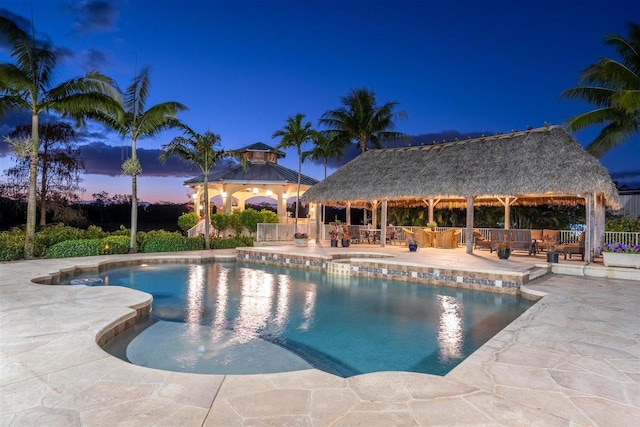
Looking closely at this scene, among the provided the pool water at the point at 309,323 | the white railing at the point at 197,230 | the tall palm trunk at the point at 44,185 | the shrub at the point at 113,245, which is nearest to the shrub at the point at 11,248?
the shrub at the point at 113,245

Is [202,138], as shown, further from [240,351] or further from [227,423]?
[227,423]

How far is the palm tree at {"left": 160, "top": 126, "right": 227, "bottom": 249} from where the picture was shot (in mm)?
16375

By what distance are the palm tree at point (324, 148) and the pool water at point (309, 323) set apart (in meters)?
12.0

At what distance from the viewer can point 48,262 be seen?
37.1 feet

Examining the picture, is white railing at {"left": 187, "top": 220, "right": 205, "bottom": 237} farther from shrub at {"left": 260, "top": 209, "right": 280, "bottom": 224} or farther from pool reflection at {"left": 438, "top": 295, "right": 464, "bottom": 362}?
pool reflection at {"left": 438, "top": 295, "right": 464, "bottom": 362}

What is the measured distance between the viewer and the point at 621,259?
10297 millimetres

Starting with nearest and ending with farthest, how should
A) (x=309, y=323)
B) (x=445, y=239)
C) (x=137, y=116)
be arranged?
(x=309, y=323)
(x=137, y=116)
(x=445, y=239)

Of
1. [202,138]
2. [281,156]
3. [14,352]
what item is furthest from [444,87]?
[14,352]

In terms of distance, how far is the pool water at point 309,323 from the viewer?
4969 mm

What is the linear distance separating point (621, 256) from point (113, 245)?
1652 cm

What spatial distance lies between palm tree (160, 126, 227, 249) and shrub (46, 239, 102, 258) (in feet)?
14.3

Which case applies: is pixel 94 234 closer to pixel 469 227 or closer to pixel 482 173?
pixel 469 227

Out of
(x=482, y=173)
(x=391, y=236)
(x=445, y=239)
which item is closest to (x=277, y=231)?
(x=391, y=236)

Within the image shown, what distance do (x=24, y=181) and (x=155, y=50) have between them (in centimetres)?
991
